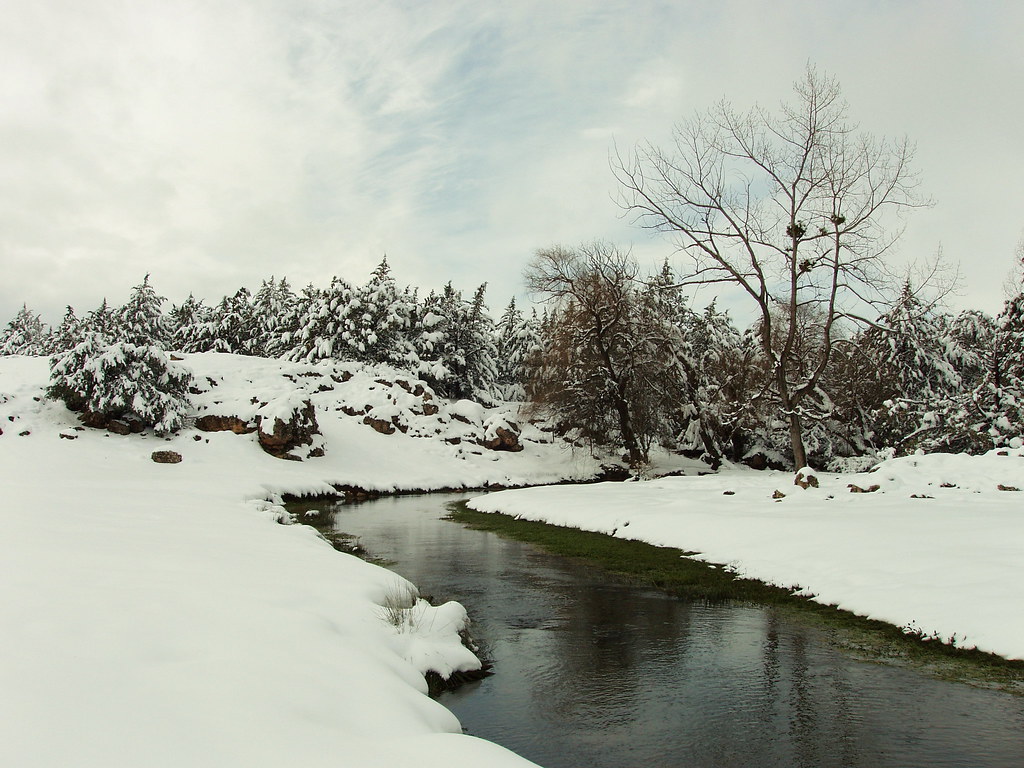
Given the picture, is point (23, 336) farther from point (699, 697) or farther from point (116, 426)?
point (699, 697)

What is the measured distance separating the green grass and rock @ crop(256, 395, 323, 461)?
18.8m

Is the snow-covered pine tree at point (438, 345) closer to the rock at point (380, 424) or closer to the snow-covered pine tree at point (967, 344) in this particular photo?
the rock at point (380, 424)

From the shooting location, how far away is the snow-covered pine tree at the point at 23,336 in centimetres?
6882

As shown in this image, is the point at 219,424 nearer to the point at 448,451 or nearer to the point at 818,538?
the point at 448,451

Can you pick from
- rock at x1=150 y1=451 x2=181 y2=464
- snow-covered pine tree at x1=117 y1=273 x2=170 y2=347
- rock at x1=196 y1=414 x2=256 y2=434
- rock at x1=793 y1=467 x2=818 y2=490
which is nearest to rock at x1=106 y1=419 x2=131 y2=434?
rock at x1=150 y1=451 x2=181 y2=464

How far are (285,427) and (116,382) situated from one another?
830 centimetres

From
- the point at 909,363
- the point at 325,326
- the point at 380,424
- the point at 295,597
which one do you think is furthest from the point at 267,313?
the point at 295,597

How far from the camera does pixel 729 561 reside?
13148 mm

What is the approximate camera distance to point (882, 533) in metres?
11.7

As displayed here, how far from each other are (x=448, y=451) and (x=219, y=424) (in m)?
13.7

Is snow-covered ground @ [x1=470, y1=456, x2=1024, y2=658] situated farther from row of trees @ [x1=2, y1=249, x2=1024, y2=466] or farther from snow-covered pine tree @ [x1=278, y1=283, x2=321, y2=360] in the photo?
snow-covered pine tree @ [x1=278, y1=283, x2=321, y2=360]

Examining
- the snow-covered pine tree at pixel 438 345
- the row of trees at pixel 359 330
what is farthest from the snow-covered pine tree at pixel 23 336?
the snow-covered pine tree at pixel 438 345

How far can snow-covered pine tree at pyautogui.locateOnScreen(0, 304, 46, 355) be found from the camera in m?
68.8

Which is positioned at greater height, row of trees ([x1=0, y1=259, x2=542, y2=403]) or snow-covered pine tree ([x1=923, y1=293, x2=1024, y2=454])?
row of trees ([x1=0, y1=259, x2=542, y2=403])
